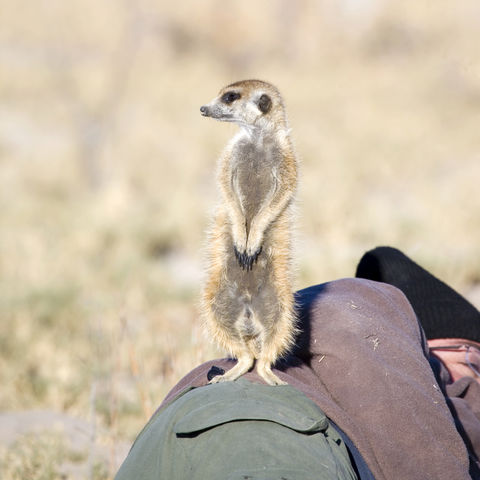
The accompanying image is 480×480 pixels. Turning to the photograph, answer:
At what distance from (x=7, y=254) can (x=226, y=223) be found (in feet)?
19.3

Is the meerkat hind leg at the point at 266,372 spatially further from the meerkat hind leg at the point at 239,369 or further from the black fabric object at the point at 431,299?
the black fabric object at the point at 431,299

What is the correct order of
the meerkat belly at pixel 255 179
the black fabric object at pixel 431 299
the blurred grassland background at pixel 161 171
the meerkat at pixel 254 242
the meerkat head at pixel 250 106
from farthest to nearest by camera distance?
the blurred grassland background at pixel 161 171 < the black fabric object at pixel 431 299 < the meerkat head at pixel 250 106 < the meerkat belly at pixel 255 179 < the meerkat at pixel 254 242

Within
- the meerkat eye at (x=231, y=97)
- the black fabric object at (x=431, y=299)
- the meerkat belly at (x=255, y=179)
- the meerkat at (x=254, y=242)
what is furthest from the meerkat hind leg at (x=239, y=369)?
the black fabric object at (x=431, y=299)

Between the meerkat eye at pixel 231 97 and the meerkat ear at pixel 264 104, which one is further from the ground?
the meerkat eye at pixel 231 97

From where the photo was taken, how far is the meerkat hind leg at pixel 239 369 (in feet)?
7.33

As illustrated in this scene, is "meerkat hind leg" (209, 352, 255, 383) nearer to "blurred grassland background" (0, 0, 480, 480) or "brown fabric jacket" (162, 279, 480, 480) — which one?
"brown fabric jacket" (162, 279, 480, 480)

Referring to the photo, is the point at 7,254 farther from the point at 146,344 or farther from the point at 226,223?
the point at 226,223

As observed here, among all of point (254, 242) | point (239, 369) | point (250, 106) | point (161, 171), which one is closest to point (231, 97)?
point (250, 106)

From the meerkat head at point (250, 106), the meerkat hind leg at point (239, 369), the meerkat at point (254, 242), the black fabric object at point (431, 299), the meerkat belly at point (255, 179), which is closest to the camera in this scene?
the meerkat hind leg at point (239, 369)

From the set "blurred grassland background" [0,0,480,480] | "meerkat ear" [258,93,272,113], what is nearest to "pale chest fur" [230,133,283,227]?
"meerkat ear" [258,93,272,113]

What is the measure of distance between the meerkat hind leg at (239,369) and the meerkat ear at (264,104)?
0.75m

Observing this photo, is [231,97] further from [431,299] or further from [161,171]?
[161,171]

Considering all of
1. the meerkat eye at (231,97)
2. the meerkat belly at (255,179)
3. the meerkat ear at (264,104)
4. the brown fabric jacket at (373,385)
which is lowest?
the brown fabric jacket at (373,385)

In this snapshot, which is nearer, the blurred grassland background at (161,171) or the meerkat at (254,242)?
the meerkat at (254,242)
